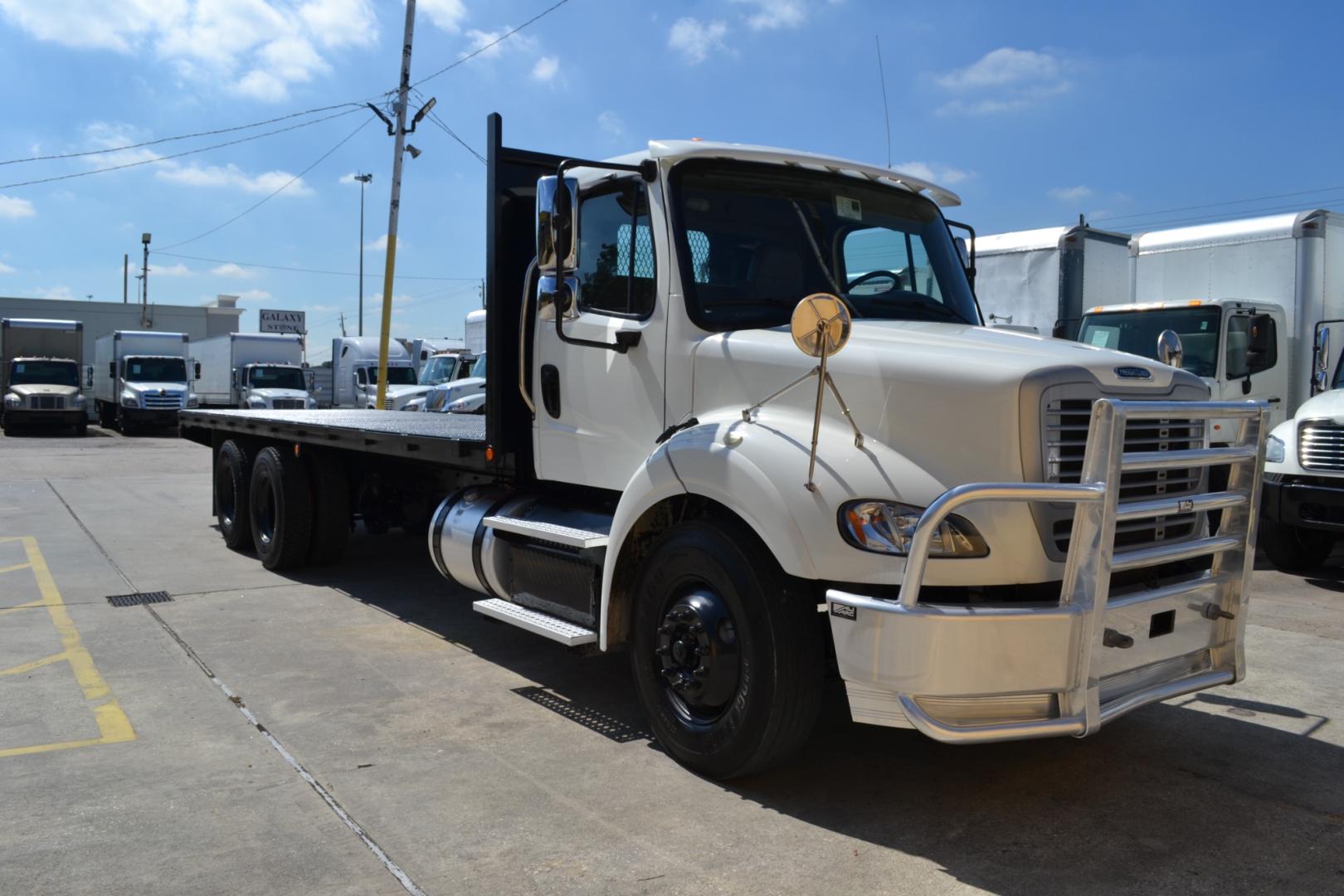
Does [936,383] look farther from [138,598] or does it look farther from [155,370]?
[155,370]

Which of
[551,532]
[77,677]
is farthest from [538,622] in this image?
[77,677]

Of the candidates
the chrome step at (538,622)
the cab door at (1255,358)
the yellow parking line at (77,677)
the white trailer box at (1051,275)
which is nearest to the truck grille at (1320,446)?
the cab door at (1255,358)

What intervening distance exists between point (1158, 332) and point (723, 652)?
8.75 metres

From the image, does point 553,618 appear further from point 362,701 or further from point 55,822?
point 55,822

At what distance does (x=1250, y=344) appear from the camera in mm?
10258

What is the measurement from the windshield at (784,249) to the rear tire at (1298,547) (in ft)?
19.9

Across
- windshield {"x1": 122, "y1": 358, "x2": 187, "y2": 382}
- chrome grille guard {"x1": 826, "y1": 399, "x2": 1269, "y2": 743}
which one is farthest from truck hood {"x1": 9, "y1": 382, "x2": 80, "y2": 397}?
chrome grille guard {"x1": 826, "y1": 399, "x2": 1269, "y2": 743}

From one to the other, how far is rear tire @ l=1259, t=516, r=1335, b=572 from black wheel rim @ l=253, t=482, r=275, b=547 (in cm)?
836

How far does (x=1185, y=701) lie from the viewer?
552 centimetres

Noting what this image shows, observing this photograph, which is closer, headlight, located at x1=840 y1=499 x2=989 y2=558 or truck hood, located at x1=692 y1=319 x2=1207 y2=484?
headlight, located at x1=840 y1=499 x2=989 y2=558

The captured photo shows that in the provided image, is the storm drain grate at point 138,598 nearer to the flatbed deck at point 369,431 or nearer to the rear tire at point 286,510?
the rear tire at point 286,510

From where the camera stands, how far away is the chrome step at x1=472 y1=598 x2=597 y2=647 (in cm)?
491

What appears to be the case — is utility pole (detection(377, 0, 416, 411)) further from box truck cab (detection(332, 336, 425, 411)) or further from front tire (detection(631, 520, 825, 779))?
front tire (detection(631, 520, 825, 779))

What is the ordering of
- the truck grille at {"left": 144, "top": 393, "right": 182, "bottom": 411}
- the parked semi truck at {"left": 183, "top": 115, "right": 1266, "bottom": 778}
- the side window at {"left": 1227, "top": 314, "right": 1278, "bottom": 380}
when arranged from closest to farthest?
the parked semi truck at {"left": 183, "top": 115, "right": 1266, "bottom": 778}
the side window at {"left": 1227, "top": 314, "right": 1278, "bottom": 380}
the truck grille at {"left": 144, "top": 393, "right": 182, "bottom": 411}
